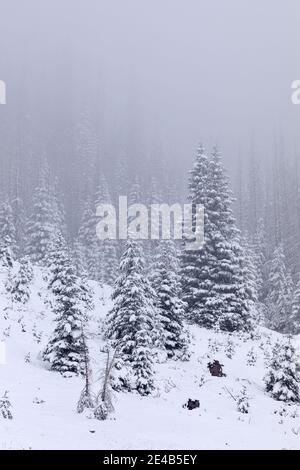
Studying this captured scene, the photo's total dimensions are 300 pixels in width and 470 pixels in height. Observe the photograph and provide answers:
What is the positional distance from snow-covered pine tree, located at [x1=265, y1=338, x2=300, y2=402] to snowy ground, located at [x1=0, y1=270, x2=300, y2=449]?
557mm

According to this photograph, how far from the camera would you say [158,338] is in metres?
20.5

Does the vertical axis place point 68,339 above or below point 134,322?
below

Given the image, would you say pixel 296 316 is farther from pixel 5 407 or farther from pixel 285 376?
pixel 5 407

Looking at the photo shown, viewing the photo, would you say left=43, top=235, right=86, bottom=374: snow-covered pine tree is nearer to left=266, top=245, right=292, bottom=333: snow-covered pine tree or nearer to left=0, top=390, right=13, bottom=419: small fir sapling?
left=0, top=390, right=13, bottom=419: small fir sapling

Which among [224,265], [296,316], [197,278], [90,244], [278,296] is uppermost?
[90,244]

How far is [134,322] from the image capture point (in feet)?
59.9

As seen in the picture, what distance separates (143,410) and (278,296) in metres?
35.1

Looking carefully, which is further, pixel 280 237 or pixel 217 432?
pixel 280 237

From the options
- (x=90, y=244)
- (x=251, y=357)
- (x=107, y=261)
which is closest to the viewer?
(x=251, y=357)

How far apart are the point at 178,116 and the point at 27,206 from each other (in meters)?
104

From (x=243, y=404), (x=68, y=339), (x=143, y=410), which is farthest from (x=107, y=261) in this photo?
(x=143, y=410)

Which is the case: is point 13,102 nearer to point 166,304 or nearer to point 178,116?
point 178,116
